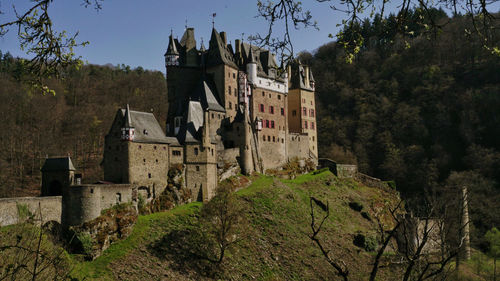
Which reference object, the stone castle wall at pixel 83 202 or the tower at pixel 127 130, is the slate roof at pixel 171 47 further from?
the stone castle wall at pixel 83 202

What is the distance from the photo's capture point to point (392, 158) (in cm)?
6147

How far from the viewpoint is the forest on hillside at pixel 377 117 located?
45750 mm

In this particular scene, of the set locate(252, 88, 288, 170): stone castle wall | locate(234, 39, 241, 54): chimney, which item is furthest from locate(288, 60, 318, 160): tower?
locate(234, 39, 241, 54): chimney

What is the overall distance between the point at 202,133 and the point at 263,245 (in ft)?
33.7

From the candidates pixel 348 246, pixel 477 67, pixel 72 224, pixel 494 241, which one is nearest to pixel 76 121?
pixel 72 224

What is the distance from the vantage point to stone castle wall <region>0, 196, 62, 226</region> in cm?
2341

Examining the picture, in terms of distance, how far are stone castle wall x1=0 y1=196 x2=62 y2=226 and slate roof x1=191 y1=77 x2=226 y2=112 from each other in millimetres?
16978

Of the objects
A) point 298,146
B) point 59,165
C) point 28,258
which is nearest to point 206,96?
point 298,146

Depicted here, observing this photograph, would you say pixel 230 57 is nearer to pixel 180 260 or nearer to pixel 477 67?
pixel 180 260

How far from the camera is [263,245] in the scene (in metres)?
30.6

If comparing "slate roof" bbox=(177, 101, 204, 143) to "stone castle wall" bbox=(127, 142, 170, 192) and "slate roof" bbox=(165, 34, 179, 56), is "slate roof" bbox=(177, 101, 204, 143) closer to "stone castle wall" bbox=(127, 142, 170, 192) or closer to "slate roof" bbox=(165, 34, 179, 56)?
"stone castle wall" bbox=(127, 142, 170, 192)

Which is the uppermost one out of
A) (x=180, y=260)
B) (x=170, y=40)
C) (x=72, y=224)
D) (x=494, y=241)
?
(x=170, y=40)

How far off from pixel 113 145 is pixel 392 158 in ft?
142

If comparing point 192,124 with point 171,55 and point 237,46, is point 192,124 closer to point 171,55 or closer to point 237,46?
point 171,55
